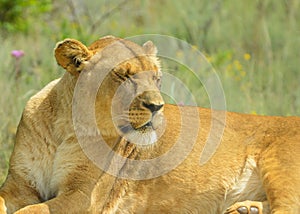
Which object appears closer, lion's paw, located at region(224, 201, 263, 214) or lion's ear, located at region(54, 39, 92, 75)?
lion's ear, located at region(54, 39, 92, 75)

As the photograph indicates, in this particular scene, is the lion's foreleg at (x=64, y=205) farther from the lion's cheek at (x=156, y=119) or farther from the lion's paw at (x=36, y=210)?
the lion's cheek at (x=156, y=119)

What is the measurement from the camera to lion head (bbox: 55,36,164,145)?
177 inches

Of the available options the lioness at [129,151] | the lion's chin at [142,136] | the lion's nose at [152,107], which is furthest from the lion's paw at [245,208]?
the lion's nose at [152,107]

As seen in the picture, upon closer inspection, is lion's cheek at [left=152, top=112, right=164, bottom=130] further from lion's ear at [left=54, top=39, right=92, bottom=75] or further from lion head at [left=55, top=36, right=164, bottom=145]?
lion's ear at [left=54, top=39, right=92, bottom=75]

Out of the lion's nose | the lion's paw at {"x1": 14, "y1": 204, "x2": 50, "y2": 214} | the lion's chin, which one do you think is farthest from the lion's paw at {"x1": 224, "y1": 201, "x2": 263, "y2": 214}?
the lion's paw at {"x1": 14, "y1": 204, "x2": 50, "y2": 214}

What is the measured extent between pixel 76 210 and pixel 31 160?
41 cm

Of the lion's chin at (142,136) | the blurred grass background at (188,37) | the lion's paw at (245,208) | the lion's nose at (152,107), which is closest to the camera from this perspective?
the lion's nose at (152,107)

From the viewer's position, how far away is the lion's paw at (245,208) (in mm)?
4895

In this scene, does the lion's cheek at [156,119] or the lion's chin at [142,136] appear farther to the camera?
the lion's chin at [142,136]

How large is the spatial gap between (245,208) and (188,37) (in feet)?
15.9

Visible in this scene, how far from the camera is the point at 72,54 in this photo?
4559mm

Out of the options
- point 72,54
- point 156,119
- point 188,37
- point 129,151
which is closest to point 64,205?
point 129,151

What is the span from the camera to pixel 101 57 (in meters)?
4.62

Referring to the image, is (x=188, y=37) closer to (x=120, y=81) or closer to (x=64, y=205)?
(x=120, y=81)
